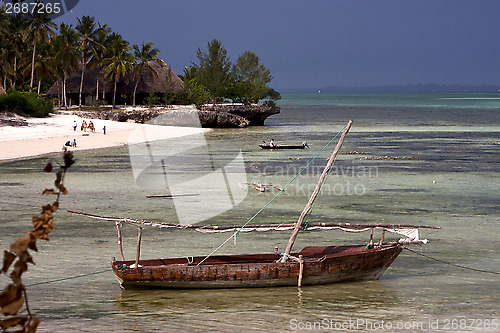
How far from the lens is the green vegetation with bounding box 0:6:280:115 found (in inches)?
2795

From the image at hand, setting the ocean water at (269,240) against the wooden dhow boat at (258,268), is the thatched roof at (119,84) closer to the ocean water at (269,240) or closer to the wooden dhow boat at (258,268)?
the ocean water at (269,240)

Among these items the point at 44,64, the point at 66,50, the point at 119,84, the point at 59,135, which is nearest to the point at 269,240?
the point at 59,135

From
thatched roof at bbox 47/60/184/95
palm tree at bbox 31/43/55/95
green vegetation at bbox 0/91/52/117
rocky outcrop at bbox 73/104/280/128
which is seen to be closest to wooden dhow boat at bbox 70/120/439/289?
green vegetation at bbox 0/91/52/117

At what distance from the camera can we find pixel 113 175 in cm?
3144

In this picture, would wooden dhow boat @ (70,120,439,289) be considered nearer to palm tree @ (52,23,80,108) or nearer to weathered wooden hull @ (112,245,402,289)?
weathered wooden hull @ (112,245,402,289)

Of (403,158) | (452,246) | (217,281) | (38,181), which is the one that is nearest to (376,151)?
(403,158)

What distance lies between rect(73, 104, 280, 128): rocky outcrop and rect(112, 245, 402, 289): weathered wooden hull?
54721 millimetres

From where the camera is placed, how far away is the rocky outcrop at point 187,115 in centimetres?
6688

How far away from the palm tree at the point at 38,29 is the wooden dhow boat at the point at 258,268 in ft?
202

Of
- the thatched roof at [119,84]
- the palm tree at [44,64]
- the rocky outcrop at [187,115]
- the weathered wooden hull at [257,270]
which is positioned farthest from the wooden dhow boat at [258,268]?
the thatched roof at [119,84]

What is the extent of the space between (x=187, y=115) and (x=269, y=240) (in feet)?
177

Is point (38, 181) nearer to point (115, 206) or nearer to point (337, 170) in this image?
point (115, 206)

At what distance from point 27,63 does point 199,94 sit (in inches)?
790

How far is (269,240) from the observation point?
18.1m
